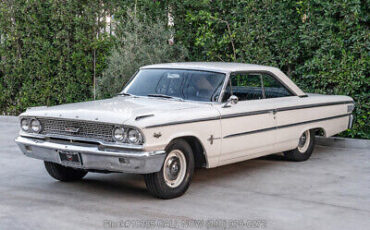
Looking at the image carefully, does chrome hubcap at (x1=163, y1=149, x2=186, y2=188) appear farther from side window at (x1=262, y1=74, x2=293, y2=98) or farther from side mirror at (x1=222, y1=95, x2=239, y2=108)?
side window at (x1=262, y1=74, x2=293, y2=98)

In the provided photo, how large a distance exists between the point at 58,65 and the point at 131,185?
25.3 ft

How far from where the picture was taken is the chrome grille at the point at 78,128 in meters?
6.28

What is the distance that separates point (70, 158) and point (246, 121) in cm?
233

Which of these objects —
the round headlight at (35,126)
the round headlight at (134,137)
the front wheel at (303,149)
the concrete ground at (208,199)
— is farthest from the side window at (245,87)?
the round headlight at (35,126)

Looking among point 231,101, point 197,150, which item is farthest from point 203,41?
point 197,150

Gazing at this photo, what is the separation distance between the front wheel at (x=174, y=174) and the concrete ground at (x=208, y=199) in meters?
0.13

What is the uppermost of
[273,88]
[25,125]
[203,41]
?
[203,41]

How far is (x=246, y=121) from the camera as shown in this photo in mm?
7414

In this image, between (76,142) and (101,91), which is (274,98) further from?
(101,91)

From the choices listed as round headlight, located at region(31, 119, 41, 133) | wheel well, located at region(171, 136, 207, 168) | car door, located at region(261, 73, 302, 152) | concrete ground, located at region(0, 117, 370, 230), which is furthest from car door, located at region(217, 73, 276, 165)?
round headlight, located at region(31, 119, 41, 133)

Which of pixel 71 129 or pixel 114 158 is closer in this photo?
pixel 114 158

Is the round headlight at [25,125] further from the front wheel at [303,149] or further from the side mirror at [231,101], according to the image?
the front wheel at [303,149]

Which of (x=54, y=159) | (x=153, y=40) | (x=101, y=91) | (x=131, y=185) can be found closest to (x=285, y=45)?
(x=153, y=40)

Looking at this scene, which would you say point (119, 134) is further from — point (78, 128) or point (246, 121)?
point (246, 121)
